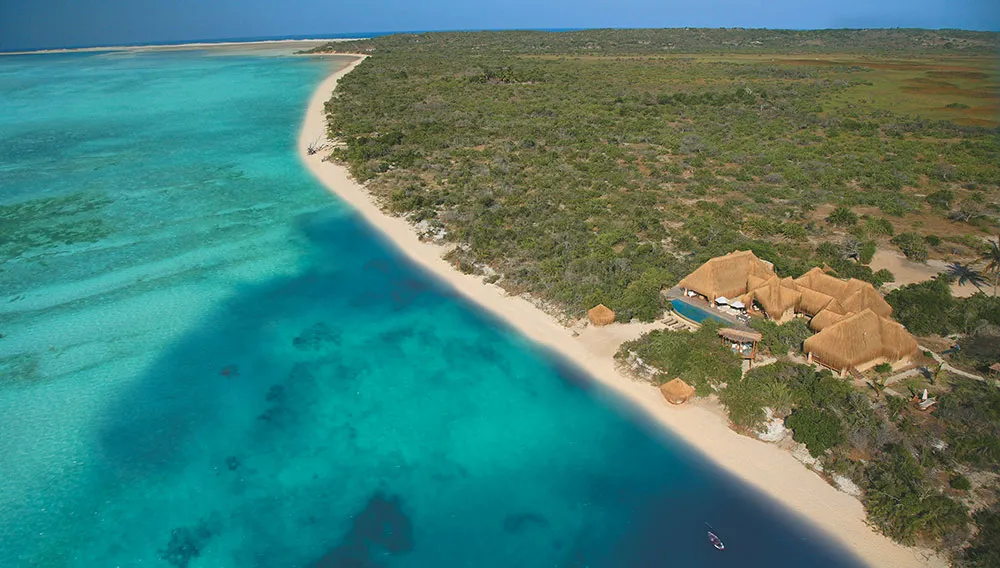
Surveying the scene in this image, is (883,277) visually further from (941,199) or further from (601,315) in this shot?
(941,199)

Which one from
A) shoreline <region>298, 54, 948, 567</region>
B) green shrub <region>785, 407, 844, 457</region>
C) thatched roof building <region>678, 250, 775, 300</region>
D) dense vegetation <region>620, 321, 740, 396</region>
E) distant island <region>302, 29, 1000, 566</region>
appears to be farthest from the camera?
thatched roof building <region>678, 250, 775, 300</region>

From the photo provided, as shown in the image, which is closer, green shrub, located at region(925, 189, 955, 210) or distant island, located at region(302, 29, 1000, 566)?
distant island, located at region(302, 29, 1000, 566)

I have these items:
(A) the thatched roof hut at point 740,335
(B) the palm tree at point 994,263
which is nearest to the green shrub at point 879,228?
(B) the palm tree at point 994,263

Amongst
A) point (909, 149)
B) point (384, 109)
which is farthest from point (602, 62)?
point (909, 149)

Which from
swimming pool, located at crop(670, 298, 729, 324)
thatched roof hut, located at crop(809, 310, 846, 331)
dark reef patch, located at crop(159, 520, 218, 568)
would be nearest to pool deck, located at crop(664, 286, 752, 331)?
swimming pool, located at crop(670, 298, 729, 324)

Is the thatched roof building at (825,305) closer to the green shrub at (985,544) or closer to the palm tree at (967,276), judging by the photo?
the green shrub at (985,544)

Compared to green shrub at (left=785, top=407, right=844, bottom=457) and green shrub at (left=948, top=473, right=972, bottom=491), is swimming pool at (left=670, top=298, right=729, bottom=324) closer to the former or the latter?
green shrub at (left=785, top=407, right=844, bottom=457)

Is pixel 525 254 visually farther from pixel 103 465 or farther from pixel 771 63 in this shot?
pixel 771 63

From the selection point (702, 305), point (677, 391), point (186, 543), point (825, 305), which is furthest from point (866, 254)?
point (186, 543)
